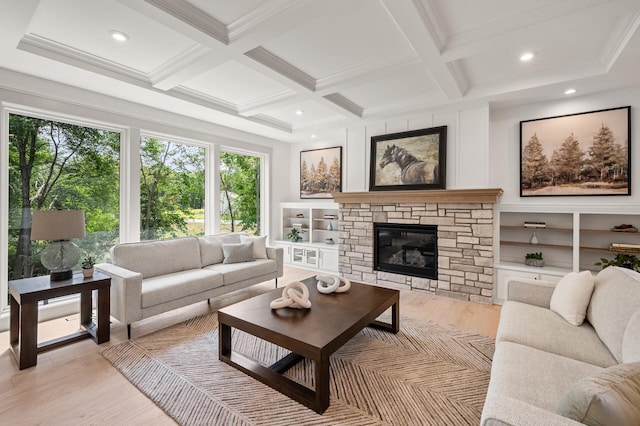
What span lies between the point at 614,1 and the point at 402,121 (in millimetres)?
2653

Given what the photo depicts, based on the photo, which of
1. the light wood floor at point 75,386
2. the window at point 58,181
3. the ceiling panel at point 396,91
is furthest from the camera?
the ceiling panel at point 396,91

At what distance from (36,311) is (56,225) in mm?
714

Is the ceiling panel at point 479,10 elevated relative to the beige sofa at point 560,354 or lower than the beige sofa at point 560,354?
elevated

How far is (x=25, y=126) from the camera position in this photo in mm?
3193

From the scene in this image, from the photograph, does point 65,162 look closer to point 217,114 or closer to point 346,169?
point 217,114

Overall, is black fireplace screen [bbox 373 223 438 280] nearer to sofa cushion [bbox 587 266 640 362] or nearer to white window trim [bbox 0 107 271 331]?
sofa cushion [bbox 587 266 640 362]

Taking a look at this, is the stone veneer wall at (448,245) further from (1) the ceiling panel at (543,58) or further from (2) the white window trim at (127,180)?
(2) the white window trim at (127,180)

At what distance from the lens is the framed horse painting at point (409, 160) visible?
4.24m

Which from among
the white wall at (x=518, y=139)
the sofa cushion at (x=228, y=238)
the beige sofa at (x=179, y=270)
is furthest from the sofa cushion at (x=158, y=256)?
the white wall at (x=518, y=139)

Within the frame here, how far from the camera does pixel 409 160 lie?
14.6ft

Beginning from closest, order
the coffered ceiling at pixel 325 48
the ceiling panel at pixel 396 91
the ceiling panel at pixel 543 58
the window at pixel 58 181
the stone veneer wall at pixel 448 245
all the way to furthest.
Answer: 1. the coffered ceiling at pixel 325 48
2. the ceiling panel at pixel 543 58
3. the window at pixel 58 181
4. the ceiling panel at pixel 396 91
5. the stone veneer wall at pixel 448 245

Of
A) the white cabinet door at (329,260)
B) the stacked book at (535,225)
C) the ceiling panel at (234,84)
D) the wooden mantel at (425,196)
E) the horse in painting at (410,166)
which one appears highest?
the ceiling panel at (234,84)

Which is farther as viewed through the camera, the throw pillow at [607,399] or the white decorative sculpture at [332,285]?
the white decorative sculpture at [332,285]

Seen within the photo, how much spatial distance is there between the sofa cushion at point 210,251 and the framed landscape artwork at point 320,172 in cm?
234
